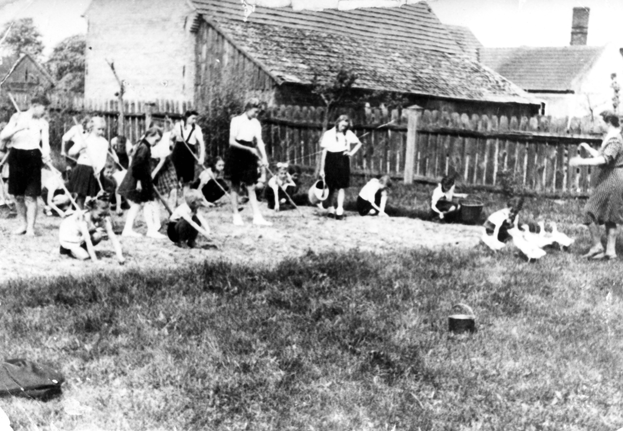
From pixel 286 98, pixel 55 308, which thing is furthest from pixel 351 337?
pixel 286 98

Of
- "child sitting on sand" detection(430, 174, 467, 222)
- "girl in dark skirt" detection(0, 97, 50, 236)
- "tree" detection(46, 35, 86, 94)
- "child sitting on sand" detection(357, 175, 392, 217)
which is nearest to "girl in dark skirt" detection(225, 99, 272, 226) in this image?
"child sitting on sand" detection(357, 175, 392, 217)

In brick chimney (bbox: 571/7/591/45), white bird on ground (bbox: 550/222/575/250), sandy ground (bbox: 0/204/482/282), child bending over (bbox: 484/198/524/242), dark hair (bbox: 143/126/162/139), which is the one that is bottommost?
sandy ground (bbox: 0/204/482/282)

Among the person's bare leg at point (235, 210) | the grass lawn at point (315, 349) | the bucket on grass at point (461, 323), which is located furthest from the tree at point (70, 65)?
the bucket on grass at point (461, 323)

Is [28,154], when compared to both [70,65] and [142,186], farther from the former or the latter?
[70,65]

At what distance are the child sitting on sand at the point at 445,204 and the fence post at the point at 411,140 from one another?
150 inches

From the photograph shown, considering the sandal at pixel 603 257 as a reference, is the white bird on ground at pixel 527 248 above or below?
above

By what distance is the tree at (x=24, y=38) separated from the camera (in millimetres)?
7988

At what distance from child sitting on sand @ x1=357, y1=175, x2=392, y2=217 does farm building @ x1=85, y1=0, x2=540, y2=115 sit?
5.73 meters

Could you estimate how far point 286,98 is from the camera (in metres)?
17.9

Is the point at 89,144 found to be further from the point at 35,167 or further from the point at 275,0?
the point at 275,0

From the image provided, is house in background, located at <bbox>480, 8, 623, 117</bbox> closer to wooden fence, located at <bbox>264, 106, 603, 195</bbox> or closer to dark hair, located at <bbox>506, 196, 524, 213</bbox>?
wooden fence, located at <bbox>264, 106, 603, 195</bbox>

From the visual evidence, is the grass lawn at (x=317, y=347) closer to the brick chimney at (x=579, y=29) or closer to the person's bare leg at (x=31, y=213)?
the person's bare leg at (x=31, y=213)

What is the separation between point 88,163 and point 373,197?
14.2 feet

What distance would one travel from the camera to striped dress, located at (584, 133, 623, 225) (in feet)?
26.7
